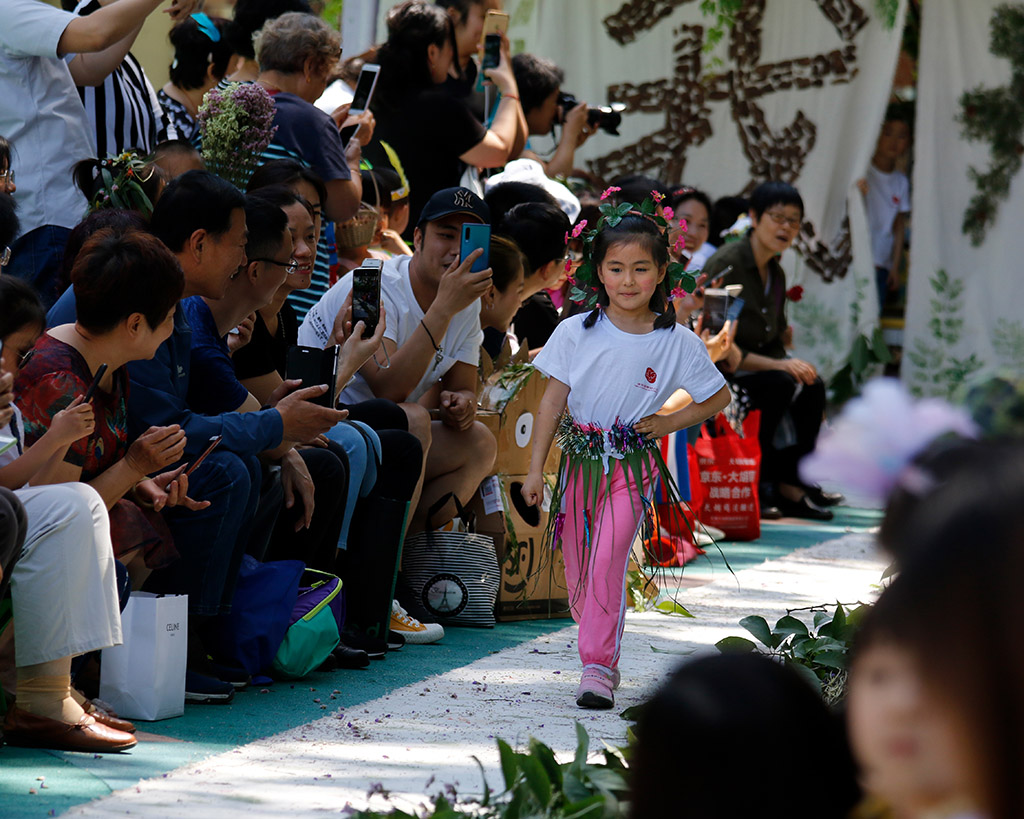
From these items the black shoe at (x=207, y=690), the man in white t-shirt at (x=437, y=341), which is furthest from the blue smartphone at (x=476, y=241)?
the black shoe at (x=207, y=690)

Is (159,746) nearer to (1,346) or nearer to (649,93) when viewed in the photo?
(1,346)

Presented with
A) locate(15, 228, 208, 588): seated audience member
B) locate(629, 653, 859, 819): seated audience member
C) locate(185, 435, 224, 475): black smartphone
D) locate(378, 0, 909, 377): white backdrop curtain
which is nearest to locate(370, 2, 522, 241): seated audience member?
locate(185, 435, 224, 475): black smartphone

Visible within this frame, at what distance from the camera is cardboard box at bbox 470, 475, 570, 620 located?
Answer: 472 centimetres

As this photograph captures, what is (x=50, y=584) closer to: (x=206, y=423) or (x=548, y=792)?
(x=206, y=423)

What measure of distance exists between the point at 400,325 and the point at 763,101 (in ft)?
18.3

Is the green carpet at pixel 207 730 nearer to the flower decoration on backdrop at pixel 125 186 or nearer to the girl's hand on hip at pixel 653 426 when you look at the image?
the girl's hand on hip at pixel 653 426

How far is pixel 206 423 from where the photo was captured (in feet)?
10.9

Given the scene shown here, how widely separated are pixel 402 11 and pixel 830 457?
4.76m

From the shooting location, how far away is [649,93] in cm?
949

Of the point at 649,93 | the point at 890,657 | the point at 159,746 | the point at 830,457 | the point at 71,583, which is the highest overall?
the point at 649,93

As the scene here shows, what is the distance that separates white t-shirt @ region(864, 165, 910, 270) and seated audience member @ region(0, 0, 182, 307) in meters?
6.82

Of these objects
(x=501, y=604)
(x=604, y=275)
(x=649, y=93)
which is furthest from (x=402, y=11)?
(x=649, y=93)

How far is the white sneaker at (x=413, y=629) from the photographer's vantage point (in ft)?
13.7

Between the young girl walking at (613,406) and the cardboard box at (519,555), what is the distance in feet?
2.44
